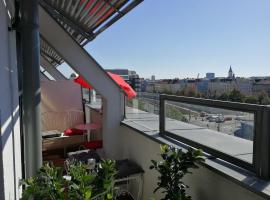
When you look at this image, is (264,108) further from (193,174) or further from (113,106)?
Result: (113,106)

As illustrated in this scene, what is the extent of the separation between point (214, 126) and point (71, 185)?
4.74 feet

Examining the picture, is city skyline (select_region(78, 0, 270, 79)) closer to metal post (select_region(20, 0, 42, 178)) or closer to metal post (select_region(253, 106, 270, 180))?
metal post (select_region(20, 0, 42, 178))

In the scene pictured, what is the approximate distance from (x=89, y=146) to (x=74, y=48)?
2.02m

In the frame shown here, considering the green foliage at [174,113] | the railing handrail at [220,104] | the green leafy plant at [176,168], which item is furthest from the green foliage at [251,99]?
the green foliage at [174,113]

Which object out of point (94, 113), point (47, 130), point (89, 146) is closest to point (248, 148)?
point (89, 146)

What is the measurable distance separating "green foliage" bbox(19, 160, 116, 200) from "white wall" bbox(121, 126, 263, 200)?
84 cm

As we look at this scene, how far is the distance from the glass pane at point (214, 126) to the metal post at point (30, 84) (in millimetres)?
1520

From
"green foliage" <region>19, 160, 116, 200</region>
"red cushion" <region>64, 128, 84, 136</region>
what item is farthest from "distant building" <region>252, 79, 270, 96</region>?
"red cushion" <region>64, 128, 84, 136</region>

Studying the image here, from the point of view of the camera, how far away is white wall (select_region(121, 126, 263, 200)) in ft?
5.70

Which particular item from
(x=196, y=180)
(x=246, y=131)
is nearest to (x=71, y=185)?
(x=196, y=180)

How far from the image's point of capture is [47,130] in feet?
20.0

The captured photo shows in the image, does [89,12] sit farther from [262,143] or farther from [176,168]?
[262,143]

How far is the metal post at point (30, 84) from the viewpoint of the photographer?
2.39 metres

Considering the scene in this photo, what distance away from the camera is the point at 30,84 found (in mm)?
2416
